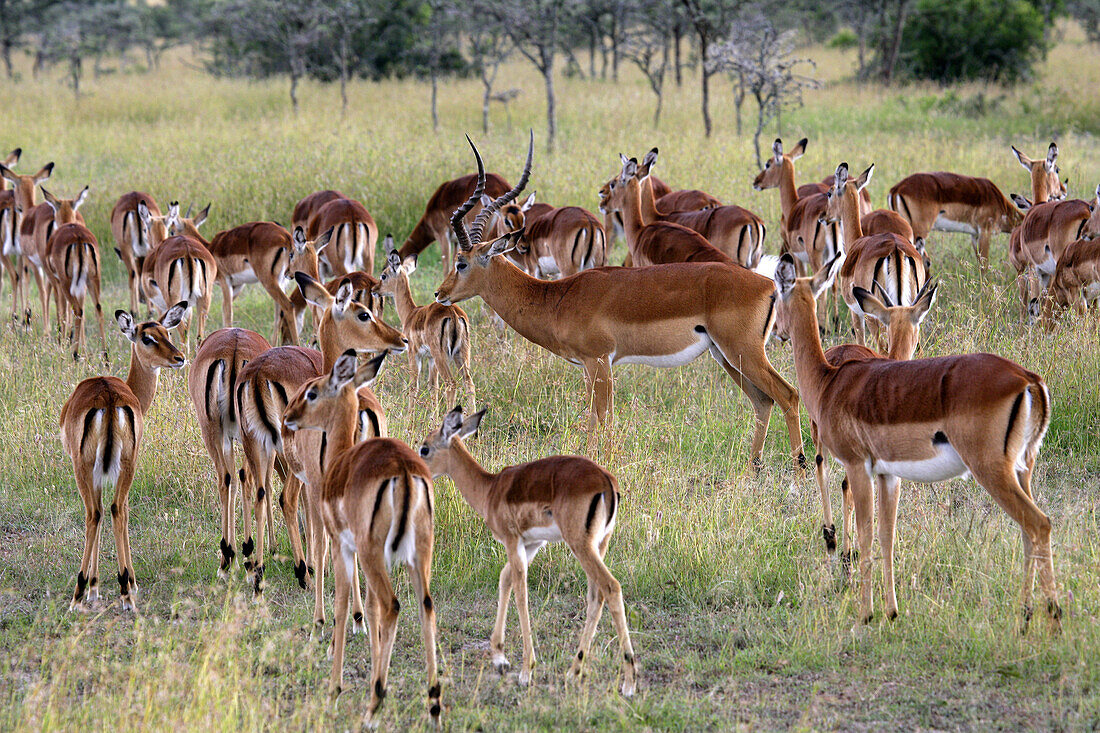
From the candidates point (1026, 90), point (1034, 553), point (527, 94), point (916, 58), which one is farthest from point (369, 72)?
point (1034, 553)

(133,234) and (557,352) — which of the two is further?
(133,234)

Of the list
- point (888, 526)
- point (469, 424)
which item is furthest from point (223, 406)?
point (888, 526)

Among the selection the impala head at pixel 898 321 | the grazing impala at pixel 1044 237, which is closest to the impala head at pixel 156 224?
the impala head at pixel 898 321

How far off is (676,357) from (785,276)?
4.45ft

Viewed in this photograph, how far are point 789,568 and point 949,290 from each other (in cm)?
456

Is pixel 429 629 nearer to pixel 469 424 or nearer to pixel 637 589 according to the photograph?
pixel 469 424

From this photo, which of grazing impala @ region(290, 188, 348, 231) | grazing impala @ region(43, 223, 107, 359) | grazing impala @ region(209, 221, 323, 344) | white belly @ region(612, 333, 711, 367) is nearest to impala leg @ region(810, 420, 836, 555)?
white belly @ region(612, 333, 711, 367)

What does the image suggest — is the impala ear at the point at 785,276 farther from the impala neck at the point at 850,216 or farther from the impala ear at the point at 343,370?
the impala neck at the point at 850,216

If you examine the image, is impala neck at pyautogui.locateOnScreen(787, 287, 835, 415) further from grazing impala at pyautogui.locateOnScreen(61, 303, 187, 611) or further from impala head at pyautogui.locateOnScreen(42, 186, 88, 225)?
impala head at pyautogui.locateOnScreen(42, 186, 88, 225)

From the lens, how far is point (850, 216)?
750 cm

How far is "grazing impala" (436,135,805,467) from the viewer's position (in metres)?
5.38

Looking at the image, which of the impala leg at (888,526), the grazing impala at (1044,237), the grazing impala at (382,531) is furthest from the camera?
the grazing impala at (1044,237)

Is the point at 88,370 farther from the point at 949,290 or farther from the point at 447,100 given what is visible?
the point at 447,100

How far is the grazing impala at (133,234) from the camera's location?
8.88 metres
